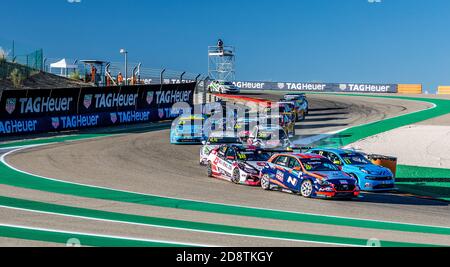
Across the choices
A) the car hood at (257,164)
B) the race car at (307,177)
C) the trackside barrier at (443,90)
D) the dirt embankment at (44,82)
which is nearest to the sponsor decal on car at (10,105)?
the dirt embankment at (44,82)

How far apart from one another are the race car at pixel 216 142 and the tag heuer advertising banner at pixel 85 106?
1147 centimetres

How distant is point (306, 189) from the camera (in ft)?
63.3

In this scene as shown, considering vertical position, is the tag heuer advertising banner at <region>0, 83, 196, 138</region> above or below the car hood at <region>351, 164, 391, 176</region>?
above

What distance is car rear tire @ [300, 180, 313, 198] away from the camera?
1909cm

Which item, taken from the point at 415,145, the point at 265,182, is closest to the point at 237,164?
the point at 265,182

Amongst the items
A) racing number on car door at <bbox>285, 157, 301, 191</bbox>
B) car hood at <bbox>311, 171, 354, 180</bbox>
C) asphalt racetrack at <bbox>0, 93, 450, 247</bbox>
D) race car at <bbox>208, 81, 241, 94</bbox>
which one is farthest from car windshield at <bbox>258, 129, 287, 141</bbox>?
race car at <bbox>208, 81, 241, 94</bbox>

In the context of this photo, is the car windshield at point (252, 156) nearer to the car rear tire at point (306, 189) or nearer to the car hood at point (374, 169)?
the car hood at point (374, 169)

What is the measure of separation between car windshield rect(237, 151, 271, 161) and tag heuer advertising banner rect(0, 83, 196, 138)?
15.6 meters

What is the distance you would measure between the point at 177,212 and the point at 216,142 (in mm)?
11306

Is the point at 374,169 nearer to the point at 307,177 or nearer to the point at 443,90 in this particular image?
the point at 307,177

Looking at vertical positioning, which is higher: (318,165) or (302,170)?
(318,165)

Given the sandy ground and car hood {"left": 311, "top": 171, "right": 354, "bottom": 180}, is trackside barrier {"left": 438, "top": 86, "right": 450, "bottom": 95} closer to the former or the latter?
the sandy ground

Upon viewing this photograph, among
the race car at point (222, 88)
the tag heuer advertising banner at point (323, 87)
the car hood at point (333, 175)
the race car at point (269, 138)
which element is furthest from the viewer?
the tag heuer advertising banner at point (323, 87)

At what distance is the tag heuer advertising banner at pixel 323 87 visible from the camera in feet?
285
